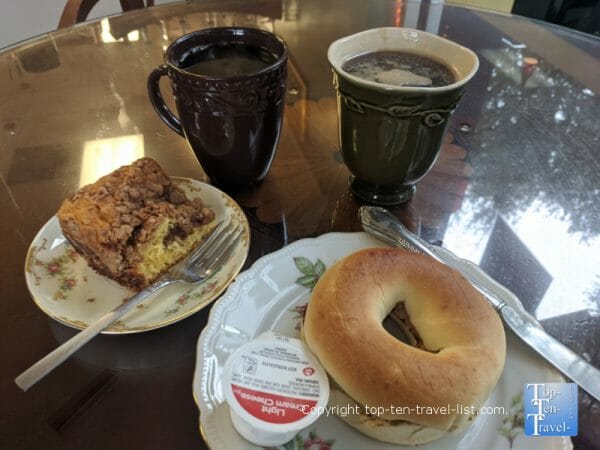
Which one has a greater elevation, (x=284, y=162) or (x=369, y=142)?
(x=369, y=142)

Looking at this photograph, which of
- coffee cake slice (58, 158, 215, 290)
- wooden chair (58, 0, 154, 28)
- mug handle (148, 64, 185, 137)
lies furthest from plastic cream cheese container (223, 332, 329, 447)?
wooden chair (58, 0, 154, 28)

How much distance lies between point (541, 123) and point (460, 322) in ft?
2.11

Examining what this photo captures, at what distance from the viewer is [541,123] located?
98 centimetres

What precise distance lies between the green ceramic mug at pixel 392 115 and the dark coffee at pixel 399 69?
0.04 ft

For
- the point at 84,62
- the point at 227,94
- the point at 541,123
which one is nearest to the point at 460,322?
the point at 227,94

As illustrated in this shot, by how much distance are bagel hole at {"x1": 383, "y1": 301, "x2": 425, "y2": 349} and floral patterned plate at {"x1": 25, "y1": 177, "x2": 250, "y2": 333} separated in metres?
0.22

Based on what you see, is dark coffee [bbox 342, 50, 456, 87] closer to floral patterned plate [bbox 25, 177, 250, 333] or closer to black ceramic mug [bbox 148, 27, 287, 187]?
black ceramic mug [bbox 148, 27, 287, 187]

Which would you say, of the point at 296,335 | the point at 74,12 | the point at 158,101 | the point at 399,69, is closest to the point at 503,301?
the point at 296,335

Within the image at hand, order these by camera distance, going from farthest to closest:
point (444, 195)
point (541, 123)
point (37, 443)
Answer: point (541, 123)
point (444, 195)
point (37, 443)

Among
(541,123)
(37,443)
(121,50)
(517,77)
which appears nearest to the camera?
(37,443)

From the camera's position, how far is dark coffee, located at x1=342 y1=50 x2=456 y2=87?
71cm

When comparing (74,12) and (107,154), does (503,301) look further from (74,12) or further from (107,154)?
(74,12)

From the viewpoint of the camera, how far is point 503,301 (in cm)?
61

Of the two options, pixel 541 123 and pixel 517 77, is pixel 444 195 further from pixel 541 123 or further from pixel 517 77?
pixel 517 77
